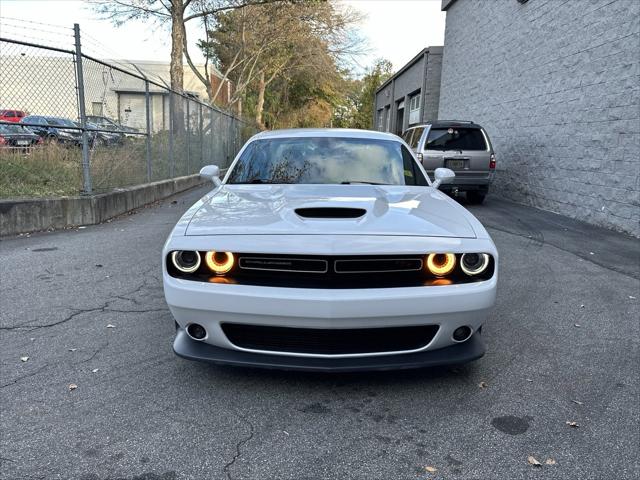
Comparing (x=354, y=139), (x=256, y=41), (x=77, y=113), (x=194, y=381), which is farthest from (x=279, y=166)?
(x=256, y=41)

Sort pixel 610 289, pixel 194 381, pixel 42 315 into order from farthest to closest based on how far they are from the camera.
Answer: pixel 610 289, pixel 42 315, pixel 194 381

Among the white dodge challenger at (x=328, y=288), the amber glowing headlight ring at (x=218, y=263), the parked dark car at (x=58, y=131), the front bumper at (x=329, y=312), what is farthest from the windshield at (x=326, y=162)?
the parked dark car at (x=58, y=131)

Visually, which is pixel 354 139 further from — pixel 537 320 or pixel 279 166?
pixel 537 320

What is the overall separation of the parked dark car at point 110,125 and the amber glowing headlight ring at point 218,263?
6449mm

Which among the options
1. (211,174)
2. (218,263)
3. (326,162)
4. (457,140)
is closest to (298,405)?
(218,263)

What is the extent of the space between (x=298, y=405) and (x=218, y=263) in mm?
910

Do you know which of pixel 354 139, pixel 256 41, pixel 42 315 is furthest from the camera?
pixel 256 41

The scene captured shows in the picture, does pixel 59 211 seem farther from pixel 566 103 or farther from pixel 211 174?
pixel 566 103

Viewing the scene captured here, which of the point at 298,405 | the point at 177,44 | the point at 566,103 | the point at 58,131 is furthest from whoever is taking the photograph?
the point at 177,44

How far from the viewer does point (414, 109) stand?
87.4ft

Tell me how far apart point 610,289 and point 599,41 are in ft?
20.4

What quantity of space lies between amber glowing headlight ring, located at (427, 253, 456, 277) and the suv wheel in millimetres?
9428

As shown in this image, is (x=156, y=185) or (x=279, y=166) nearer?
(x=279, y=166)

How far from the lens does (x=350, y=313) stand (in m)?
2.44
